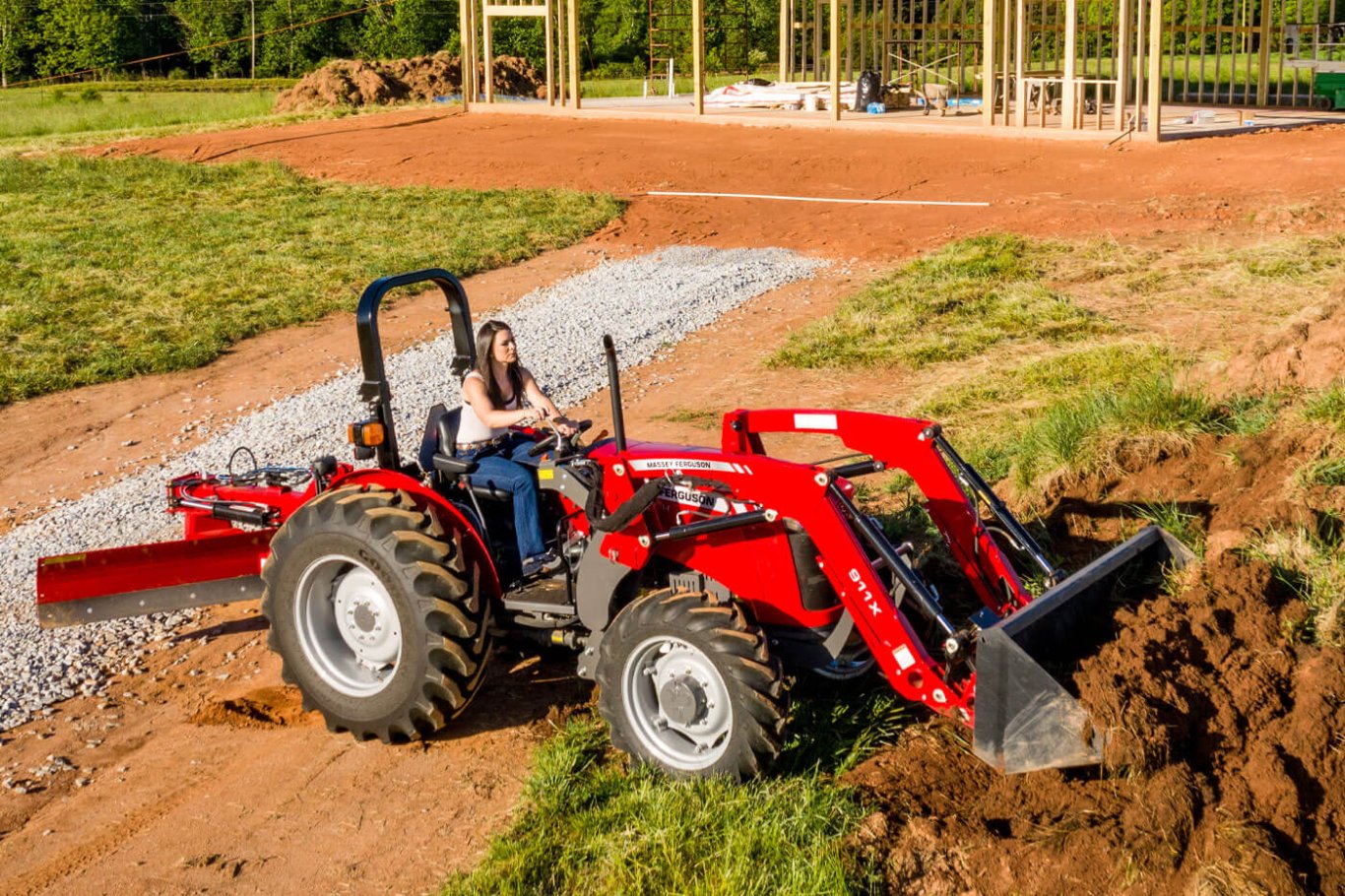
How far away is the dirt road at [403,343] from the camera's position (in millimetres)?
5793

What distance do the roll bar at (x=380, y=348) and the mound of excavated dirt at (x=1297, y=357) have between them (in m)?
4.51

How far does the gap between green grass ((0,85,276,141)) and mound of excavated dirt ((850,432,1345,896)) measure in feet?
102

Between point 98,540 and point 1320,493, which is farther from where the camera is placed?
point 98,540

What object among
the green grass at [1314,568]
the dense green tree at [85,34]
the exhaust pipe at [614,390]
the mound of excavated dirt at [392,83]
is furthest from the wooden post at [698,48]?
the dense green tree at [85,34]

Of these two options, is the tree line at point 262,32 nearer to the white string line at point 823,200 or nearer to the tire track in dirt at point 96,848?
the white string line at point 823,200

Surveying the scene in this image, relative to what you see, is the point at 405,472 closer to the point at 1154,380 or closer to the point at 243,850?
the point at 243,850

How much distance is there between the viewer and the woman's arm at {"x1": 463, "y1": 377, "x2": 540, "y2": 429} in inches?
254

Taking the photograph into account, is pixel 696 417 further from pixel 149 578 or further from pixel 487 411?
pixel 149 578

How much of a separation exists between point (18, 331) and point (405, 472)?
10.2 metres

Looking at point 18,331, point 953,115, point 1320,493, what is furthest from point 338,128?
point 1320,493

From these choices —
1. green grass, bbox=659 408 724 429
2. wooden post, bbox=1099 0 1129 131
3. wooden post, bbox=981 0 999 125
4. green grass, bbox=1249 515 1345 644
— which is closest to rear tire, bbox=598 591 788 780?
green grass, bbox=1249 515 1345 644

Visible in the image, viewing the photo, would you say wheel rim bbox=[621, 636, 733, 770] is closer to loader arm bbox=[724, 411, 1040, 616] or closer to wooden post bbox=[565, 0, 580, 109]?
loader arm bbox=[724, 411, 1040, 616]

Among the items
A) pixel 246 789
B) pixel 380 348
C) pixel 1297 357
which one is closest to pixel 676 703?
pixel 246 789

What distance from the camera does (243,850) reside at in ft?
18.7
